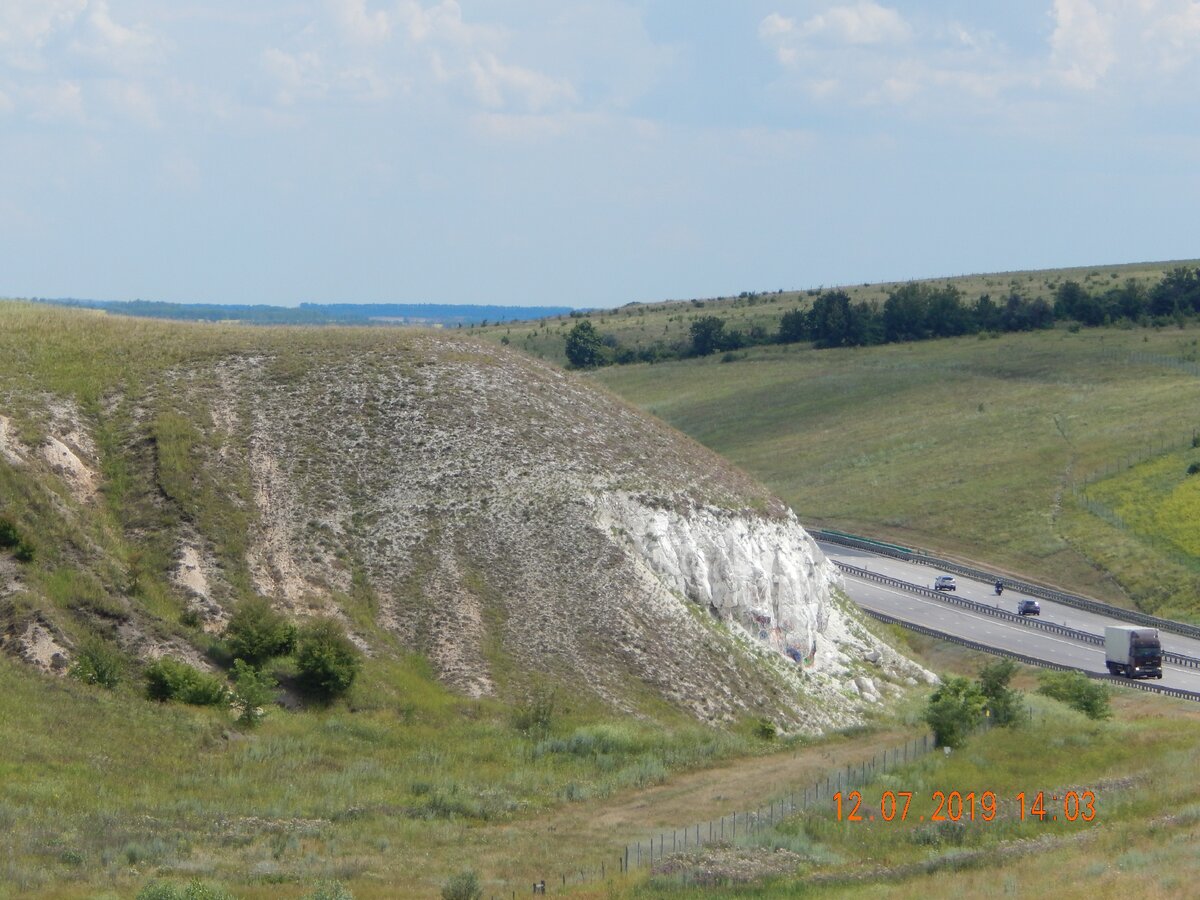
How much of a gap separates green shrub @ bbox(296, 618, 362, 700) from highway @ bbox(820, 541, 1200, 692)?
39010 mm

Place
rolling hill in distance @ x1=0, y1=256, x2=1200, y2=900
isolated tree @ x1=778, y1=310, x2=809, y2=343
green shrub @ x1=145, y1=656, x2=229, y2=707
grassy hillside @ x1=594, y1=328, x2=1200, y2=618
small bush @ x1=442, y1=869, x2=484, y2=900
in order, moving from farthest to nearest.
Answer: isolated tree @ x1=778, y1=310, x2=809, y2=343 < grassy hillside @ x1=594, y1=328, x2=1200, y2=618 < green shrub @ x1=145, y1=656, x2=229, y2=707 < rolling hill in distance @ x1=0, y1=256, x2=1200, y2=900 < small bush @ x1=442, y1=869, x2=484, y2=900

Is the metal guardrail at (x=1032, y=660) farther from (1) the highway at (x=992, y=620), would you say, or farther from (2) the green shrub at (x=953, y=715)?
(2) the green shrub at (x=953, y=715)

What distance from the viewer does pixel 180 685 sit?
129 ft

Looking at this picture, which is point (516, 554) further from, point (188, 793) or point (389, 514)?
point (188, 793)

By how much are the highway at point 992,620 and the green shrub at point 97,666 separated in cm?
4525

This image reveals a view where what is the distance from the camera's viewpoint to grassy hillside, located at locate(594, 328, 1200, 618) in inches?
3720

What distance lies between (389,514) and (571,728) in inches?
427

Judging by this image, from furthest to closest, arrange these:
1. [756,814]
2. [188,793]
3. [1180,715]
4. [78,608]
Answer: [1180,715] < [78,608] < [756,814] < [188,793]

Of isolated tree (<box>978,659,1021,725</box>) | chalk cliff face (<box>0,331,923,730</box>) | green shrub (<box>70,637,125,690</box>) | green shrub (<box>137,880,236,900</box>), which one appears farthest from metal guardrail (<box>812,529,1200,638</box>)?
green shrub (<box>137,880,236,900</box>)

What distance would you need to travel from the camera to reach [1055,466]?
4323 inches

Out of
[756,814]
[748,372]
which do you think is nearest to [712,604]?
[756,814]

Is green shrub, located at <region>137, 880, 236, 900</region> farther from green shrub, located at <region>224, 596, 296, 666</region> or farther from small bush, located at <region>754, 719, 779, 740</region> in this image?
small bush, located at <region>754, 719, 779, 740</region>

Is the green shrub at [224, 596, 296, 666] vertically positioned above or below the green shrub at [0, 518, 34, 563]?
below
